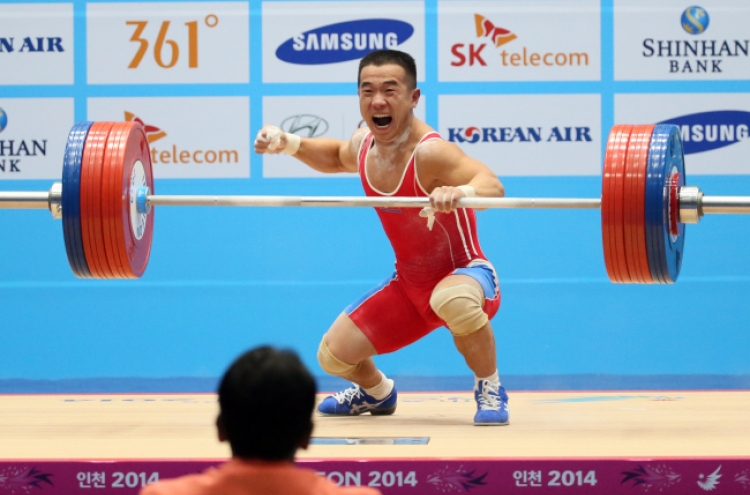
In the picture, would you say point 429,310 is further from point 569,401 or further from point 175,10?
point 175,10

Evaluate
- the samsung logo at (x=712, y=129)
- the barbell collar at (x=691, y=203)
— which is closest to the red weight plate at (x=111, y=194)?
the barbell collar at (x=691, y=203)

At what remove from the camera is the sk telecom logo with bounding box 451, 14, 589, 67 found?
5125 millimetres

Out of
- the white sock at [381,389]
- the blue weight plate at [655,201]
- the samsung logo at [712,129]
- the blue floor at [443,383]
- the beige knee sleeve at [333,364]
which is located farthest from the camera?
the samsung logo at [712,129]

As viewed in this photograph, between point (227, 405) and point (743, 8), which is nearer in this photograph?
point (227, 405)

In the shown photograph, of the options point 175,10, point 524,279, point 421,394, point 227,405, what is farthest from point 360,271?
point 227,405

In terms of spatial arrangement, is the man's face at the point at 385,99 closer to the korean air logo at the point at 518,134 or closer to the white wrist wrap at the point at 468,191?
the white wrist wrap at the point at 468,191

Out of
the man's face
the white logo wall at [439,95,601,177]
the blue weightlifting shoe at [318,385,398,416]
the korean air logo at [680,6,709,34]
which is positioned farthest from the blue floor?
the man's face

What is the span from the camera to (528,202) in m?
3.05

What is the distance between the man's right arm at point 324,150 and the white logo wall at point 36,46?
210cm

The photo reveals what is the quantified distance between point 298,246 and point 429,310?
80.6 inches

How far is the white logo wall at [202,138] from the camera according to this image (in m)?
5.17

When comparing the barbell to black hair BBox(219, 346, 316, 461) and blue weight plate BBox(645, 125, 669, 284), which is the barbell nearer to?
blue weight plate BBox(645, 125, 669, 284)

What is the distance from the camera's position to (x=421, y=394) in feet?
13.7

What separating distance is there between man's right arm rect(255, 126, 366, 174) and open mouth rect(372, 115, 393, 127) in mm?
233
